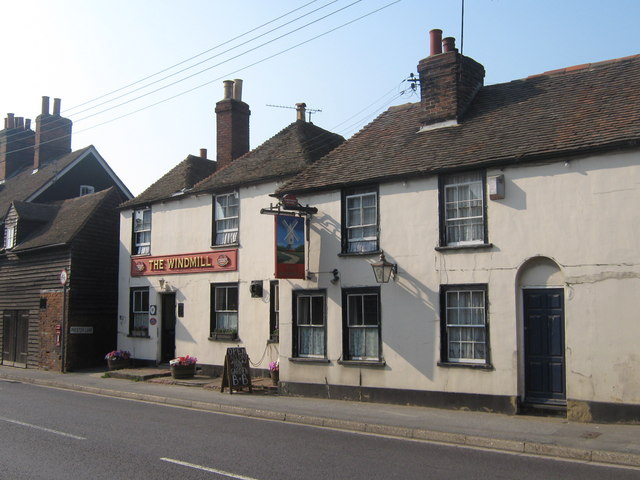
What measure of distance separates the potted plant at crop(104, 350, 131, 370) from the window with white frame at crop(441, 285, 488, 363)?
13.4 meters

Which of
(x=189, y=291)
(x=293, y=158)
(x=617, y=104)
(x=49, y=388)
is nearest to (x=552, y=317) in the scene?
(x=617, y=104)

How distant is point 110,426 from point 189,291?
9744 mm

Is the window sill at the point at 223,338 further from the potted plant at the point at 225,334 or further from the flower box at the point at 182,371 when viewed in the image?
the flower box at the point at 182,371

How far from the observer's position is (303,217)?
16.0 meters

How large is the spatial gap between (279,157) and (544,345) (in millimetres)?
11045

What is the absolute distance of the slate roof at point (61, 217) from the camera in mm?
24969

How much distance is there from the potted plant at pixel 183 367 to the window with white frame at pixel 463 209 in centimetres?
956

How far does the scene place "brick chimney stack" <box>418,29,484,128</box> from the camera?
15555 millimetres

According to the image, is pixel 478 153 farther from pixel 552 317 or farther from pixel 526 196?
pixel 552 317

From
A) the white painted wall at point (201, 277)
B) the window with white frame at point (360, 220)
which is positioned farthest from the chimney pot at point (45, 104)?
→ the window with white frame at point (360, 220)

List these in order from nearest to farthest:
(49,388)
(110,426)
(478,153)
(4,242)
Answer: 1. (110,426)
2. (478,153)
3. (49,388)
4. (4,242)

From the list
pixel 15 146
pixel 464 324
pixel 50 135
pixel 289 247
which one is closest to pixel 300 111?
pixel 289 247

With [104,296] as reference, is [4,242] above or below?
above

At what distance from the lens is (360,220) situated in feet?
50.2
